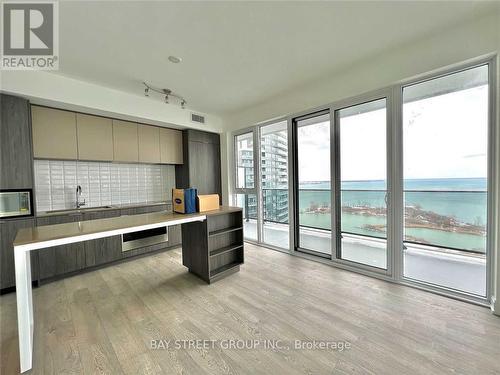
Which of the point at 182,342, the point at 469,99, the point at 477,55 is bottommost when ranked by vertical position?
the point at 182,342

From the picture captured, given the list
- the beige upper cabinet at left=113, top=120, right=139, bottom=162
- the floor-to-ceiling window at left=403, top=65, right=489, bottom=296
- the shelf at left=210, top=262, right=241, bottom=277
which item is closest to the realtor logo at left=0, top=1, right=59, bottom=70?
the beige upper cabinet at left=113, top=120, right=139, bottom=162

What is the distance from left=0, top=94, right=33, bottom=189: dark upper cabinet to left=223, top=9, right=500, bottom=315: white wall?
3.56 metres

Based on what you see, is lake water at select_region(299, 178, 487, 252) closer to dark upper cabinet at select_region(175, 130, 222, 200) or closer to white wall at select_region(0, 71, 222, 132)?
dark upper cabinet at select_region(175, 130, 222, 200)

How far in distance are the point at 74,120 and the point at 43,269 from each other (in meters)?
2.13

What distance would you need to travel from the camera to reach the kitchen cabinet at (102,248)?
310 cm

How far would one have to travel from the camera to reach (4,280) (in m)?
2.50

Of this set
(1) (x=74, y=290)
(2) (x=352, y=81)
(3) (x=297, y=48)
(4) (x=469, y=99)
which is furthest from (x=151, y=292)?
(4) (x=469, y=99)

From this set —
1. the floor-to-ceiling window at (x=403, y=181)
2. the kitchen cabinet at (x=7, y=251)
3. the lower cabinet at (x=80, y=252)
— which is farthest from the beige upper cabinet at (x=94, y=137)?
the floor-to-ceiling window at (x=403, y=181)

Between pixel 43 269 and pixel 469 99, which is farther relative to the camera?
pixel 43 269

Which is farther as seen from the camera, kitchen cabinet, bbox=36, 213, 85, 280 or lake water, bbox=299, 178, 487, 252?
kitchen cabinet, bbox=36, 213, 85, 280

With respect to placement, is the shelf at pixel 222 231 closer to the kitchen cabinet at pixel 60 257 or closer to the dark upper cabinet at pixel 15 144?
the kitchen cabinet at pixel 60 257

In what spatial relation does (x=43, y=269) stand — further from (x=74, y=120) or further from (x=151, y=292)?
(x=74, y=120)

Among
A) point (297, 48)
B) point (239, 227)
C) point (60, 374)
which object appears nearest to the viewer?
point (60, 374)

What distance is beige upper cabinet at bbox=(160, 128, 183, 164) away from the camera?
4145 mm
